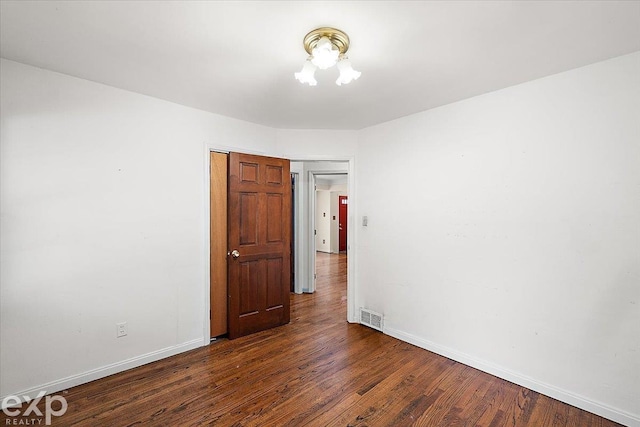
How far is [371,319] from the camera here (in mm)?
3371

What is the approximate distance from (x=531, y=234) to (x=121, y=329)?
353 centimetres

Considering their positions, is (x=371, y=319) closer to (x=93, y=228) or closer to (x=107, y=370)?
(x=107, y=370)

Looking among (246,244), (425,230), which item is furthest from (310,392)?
(425,230)

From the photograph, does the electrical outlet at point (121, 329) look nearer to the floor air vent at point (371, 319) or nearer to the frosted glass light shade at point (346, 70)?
the floor air vent at point (371, 319)

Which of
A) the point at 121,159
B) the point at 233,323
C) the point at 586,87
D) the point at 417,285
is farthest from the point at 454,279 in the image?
the point at 121,159

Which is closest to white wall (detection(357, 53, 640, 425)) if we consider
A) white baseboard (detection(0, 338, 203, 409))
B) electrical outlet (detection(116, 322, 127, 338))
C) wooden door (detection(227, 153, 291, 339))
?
wooden door (detection(227, 153, 291, 339))

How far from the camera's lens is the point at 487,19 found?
60.9 inches

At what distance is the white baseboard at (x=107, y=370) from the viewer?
2069mm

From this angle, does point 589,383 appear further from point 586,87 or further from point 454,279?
point 586,87

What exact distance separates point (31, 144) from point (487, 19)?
314cm

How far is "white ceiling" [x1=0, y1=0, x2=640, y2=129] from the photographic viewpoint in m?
1.47

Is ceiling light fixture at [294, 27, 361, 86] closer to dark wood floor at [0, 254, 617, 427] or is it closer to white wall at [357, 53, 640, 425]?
white wall at [357, 53, 640, 425]

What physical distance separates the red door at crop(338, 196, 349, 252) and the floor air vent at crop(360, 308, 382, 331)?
596 centimetres

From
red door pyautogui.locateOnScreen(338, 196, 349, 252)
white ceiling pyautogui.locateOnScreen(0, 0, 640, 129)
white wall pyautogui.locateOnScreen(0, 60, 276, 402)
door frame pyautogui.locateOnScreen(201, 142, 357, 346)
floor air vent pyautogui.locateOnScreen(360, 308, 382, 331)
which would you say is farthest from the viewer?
red door pyautogui.locateOnScreen(338, 196, 349, 252)
